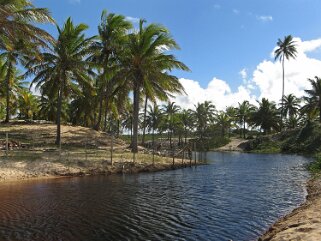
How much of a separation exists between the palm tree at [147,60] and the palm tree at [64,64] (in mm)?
4416

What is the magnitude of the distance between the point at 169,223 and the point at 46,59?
26870 mm

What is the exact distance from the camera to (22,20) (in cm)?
2548

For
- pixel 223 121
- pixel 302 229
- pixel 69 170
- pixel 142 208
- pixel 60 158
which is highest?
pixel 223 121

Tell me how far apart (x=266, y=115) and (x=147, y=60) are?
58849 mm

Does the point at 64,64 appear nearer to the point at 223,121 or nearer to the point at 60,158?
the point at 60,158

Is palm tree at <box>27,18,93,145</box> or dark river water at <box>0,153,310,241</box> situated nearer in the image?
dark river water at <box>0,153,310,241</box>

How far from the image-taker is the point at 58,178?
26750 millimetres

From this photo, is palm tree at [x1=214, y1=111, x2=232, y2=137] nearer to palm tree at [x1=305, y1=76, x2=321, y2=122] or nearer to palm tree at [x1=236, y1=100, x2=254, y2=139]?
palm tree at [x1=236, y1=100, x2=254, y2=139]

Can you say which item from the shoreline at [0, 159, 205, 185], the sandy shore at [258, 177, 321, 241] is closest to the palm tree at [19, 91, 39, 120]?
the shoreline at [0, 159, 205, 185]

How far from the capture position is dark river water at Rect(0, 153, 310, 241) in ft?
42.7

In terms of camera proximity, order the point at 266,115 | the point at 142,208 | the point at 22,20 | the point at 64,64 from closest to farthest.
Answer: the point at 142,208 < the point at 22,20 < the point at 64,64 < the point at 266,115

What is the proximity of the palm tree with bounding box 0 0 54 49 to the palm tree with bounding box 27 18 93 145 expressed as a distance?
965 cm

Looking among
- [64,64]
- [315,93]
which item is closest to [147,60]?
[64,64]

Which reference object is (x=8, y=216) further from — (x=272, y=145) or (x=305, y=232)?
(x=272, y=145)
